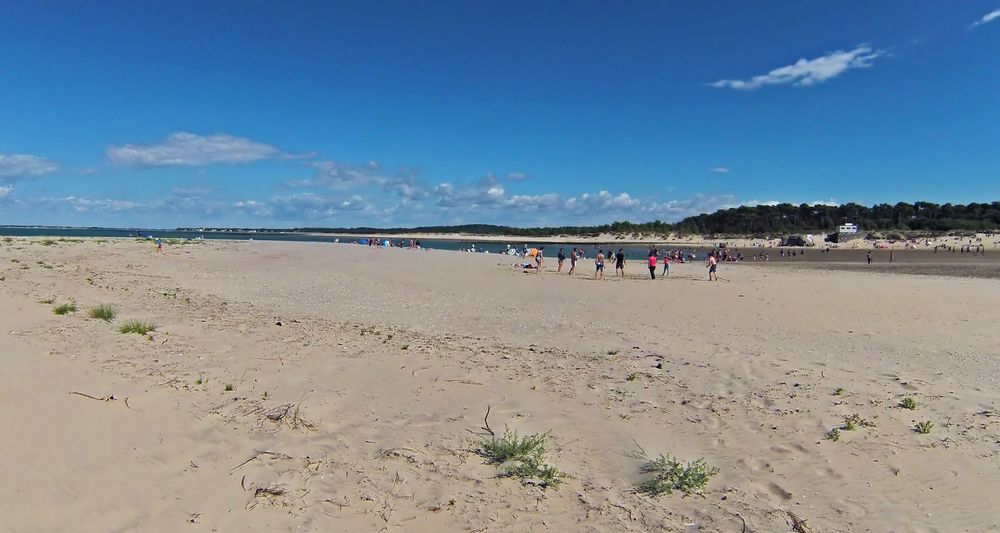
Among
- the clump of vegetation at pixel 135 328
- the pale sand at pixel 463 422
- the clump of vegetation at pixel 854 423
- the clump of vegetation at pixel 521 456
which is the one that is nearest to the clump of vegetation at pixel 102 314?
the pale sand at pixel 463 422

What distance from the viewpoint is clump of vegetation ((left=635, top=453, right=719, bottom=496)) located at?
15.1 feet

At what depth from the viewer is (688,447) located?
18.4 feet

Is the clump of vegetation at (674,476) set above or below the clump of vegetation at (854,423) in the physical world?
below

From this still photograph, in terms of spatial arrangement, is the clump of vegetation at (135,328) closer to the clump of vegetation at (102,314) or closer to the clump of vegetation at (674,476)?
the clump of vegetation at (102,314)

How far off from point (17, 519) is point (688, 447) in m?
5.58

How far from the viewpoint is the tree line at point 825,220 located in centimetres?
10919

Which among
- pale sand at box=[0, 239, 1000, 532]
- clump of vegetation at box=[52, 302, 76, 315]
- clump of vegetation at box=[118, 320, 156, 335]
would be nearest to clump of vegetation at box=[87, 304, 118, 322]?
pale sand at box=[0, 239, 1000, 532]

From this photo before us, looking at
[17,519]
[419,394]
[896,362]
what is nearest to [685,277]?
[896,362]

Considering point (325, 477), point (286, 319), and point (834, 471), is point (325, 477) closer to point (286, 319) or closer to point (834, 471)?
point (834, 471)

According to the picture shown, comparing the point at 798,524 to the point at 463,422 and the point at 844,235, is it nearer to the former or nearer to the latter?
the point at 463,422

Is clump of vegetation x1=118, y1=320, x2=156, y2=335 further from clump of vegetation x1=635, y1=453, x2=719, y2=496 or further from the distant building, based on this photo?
the distant building

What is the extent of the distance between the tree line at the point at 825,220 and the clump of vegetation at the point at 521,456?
124m

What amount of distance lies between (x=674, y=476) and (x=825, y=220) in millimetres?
148159

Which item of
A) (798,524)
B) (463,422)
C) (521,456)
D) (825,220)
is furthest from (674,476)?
(825,220)
